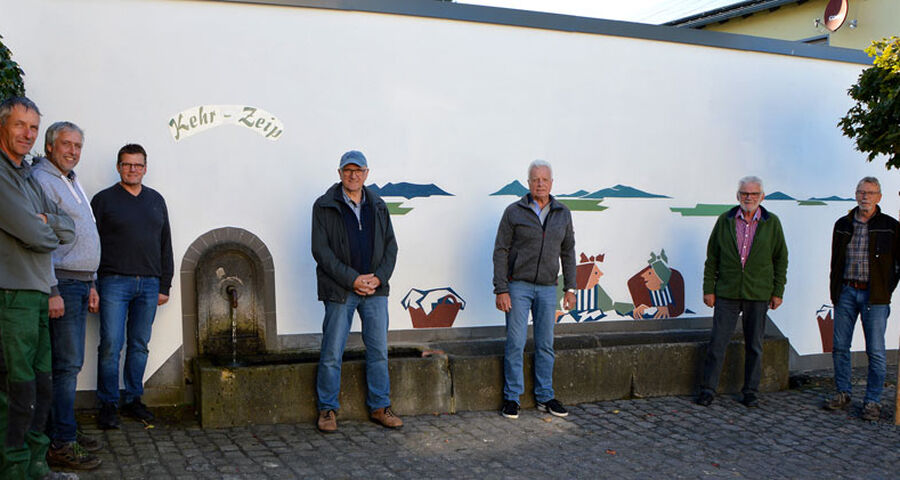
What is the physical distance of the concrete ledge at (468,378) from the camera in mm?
5301

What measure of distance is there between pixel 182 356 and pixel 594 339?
365 centimetres

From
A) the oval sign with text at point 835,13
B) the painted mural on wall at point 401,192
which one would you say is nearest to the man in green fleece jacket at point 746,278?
the painted mural on wall at point 401,192

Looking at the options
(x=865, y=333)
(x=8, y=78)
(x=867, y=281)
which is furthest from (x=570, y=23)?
(x=8, y=78)

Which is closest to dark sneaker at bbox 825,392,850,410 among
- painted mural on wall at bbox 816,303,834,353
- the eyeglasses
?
painted mural on wall at bbox 816,303,834,353

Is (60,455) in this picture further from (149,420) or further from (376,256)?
(376,256)

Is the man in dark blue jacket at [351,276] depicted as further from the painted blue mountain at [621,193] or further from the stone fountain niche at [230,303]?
the painted blue mountain at [621,193]

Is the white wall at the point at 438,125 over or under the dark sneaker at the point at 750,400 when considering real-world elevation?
over

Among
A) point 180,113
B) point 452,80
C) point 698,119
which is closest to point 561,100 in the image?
point 452,80

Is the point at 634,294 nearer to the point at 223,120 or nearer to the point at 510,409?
the point at 510,409

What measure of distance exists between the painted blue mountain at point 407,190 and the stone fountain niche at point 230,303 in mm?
1192

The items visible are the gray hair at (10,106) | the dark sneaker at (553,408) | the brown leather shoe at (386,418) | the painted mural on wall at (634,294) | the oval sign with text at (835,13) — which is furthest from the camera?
the oval sign with text at (835,13)

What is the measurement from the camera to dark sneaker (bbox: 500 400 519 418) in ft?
19.1

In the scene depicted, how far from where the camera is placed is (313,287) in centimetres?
626

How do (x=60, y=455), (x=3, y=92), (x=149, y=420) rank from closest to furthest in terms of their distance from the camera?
(x=60, y=455), (x=3, y=92), (x=149, y=420)
